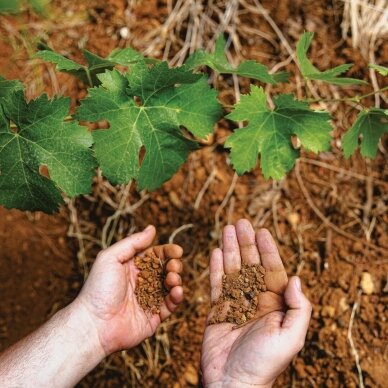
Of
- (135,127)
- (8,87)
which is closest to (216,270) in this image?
(135,127)

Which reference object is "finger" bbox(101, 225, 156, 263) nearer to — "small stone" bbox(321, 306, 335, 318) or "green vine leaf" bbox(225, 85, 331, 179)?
"green vine leaf" bbox(225, 85, 331, 179)

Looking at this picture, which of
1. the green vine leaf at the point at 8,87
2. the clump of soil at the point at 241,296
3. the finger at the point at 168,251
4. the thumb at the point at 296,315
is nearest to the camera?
the thumb at the point at 296,315

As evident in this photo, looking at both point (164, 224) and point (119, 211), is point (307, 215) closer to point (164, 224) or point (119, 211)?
point (164, 224)

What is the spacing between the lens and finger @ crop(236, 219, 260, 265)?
2416 millimetres

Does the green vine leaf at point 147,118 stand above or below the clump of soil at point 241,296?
above

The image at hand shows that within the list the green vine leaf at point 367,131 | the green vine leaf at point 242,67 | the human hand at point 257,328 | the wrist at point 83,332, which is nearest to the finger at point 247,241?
the human hand at point 257,328

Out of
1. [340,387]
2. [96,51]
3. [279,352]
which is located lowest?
[340,387]

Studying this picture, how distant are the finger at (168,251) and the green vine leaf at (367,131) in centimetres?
92

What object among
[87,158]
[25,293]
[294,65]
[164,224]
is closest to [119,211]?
[164,224]

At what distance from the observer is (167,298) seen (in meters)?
2.53

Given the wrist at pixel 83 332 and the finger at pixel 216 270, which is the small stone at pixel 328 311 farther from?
the wrist at pixel 83 332

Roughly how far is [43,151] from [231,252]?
101cm

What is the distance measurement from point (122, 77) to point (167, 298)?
3.69 ft

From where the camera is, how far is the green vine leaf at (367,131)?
214 centimetres
